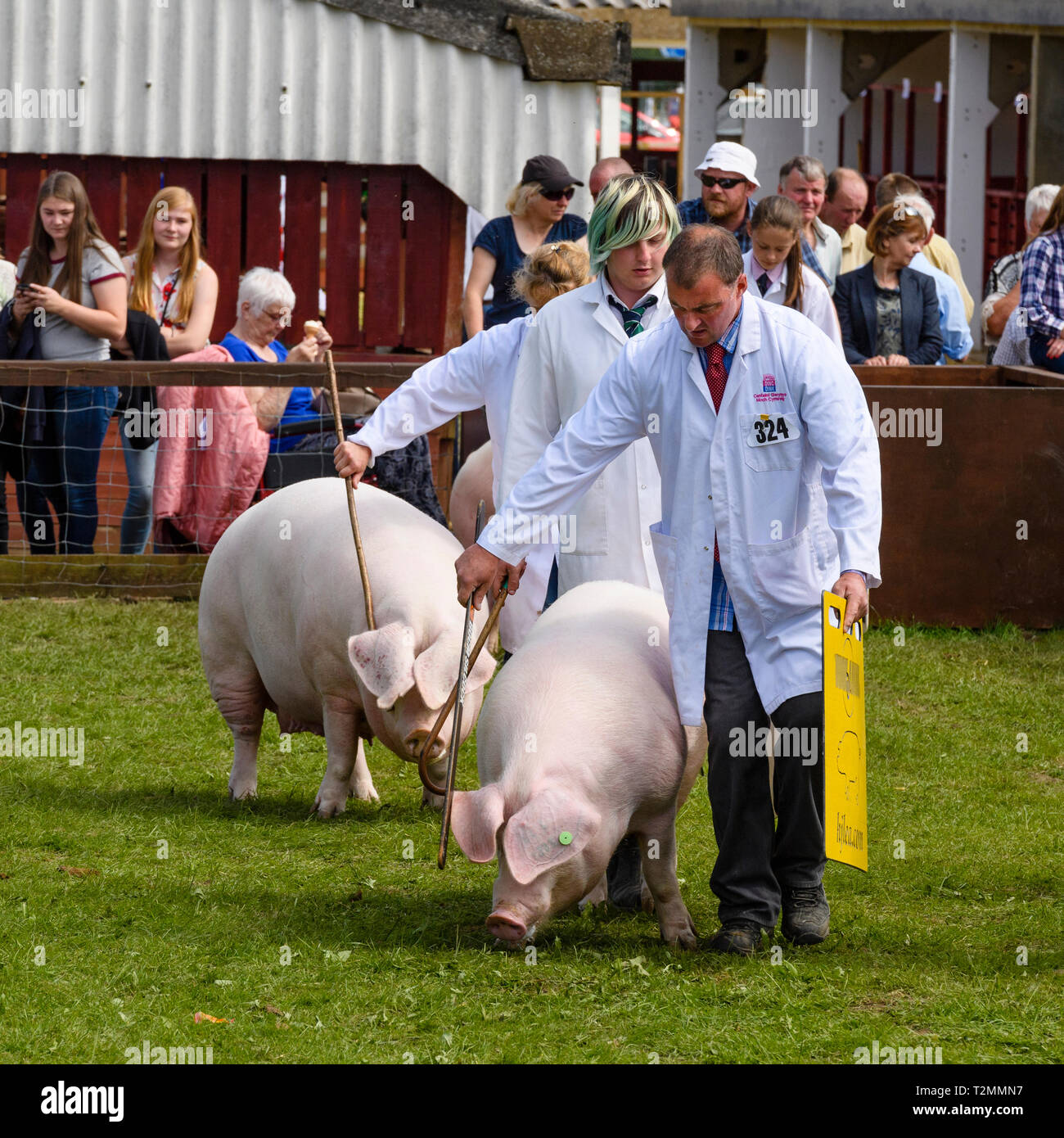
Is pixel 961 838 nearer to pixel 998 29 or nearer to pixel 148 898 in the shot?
pixel 148 898

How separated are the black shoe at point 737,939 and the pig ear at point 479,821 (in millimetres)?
748

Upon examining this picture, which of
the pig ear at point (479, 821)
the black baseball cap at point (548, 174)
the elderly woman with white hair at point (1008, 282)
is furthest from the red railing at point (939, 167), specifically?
the pig ear at point (479, 821)

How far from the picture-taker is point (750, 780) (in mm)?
4938

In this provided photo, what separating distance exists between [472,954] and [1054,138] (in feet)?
50.7

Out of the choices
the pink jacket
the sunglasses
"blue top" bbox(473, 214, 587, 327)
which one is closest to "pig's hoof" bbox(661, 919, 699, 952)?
the sunglasses

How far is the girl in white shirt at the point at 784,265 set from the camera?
8203 mm

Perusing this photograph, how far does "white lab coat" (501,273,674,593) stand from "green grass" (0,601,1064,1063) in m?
1.02

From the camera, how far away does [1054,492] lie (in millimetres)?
9172

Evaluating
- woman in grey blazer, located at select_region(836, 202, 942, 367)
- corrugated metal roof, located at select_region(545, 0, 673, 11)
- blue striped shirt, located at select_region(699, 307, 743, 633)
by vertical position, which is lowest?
blue striped shirt, located at select_region(699, 307, 743, 633)

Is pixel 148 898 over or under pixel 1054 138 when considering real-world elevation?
under

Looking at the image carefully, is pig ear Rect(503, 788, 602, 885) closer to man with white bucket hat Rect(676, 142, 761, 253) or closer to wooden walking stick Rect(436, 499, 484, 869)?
wooden walking stick Rect(436, 499, 484, 869)

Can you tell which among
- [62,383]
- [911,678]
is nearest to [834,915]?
[911,678]

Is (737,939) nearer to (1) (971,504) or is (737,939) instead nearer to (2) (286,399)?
(1) (971,504)

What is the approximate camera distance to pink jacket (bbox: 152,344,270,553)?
9.90 meters
